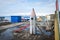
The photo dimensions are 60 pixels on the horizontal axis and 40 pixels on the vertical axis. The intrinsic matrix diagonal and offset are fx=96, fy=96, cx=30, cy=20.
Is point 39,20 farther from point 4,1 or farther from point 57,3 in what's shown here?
point 4,1

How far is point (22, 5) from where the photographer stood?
47.6 inches

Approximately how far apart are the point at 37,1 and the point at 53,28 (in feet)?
1.27

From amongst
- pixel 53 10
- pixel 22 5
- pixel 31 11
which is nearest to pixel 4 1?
pixel 22 5

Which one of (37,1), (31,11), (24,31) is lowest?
(24,31)

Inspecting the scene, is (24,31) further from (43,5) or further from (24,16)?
Answer: (43,5)

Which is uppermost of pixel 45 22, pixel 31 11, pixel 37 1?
pixel 37 1

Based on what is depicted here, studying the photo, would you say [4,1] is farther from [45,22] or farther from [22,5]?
[45,22]

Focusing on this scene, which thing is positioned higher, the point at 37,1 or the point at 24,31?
the point at 37,1

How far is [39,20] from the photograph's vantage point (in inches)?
46.2

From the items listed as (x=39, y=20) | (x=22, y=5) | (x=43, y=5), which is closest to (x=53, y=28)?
(x=39, y=20)

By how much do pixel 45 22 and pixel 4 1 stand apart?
0.57m

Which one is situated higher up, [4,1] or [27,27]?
[4,1]

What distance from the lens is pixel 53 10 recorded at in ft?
3.84

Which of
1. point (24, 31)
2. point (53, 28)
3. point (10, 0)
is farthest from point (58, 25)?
point (10, 0)
